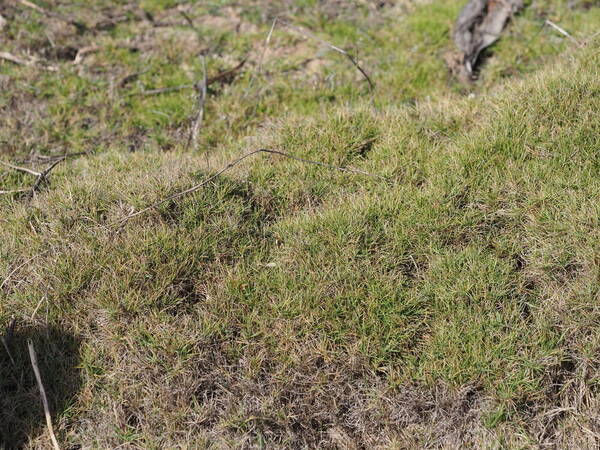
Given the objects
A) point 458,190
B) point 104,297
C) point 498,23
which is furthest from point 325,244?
point 498,23

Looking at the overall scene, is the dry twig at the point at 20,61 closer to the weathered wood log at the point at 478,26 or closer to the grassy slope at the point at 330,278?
the grassy slope at the point at 330,278

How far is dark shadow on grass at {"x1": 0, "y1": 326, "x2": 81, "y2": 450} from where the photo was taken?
2.74 metres

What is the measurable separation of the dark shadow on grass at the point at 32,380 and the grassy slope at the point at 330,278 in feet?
0.03

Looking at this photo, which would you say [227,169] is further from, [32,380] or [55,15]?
[55,15]

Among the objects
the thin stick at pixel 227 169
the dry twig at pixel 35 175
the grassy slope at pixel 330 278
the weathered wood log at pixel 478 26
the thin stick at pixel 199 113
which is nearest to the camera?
the grassy slope at pixel 330 278

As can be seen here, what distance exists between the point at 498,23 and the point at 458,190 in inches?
91.6

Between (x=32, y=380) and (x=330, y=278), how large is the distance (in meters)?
1.48

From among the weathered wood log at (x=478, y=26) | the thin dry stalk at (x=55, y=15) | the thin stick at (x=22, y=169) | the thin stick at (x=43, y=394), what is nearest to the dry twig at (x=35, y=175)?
the thin stick at (x=22, y=169)

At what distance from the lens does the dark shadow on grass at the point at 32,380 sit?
9.00 ft

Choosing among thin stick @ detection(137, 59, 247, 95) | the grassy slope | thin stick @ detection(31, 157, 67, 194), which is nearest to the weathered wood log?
the grassy slope

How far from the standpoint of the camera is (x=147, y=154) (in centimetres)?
415

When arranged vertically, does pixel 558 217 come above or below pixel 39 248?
above

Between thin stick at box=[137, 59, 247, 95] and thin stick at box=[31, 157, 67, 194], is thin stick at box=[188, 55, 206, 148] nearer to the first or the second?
thin stick at box=[137, 59, 247, 95]

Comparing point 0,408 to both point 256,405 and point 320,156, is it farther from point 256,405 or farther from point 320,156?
point 320,156
